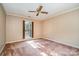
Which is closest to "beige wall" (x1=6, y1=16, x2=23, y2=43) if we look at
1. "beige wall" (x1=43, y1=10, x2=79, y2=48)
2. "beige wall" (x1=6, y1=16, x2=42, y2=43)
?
"beige wall" (x1=6, y1=16, x2=42, y2=43)

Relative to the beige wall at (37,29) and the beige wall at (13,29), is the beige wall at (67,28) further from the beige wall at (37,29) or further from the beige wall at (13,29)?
the beige wall at (13,29)

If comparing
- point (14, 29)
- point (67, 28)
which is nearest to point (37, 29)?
point (14, 29)

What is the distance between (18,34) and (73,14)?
4079mm

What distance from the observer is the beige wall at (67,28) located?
4186mm

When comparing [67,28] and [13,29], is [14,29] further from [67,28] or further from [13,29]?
[67,28]

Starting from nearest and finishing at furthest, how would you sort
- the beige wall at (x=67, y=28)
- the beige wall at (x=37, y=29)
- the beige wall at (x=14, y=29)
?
the beige wall at (x=67, y=28) → the beige wall at (x=14, y=29) → the beige wall at (x=37, y=29)

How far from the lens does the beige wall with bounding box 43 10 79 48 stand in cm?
419

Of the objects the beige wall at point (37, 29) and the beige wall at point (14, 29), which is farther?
the beige wall at point (37, 29)

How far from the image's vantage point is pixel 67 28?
4715 mm

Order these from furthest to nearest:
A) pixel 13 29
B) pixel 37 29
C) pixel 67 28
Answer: pixel 37 29 → pixel 13 29 → pixel 67 28

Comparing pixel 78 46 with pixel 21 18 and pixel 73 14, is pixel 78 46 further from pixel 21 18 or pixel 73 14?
pixel 21 18

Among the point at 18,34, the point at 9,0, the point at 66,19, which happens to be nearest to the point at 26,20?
the point at 18,34

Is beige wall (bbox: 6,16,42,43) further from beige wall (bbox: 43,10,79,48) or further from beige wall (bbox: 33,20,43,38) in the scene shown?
beige wall (bbox: 43,10,79,48)

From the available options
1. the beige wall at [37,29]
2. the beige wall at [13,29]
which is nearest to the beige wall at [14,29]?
the beige wall at [13,29]
